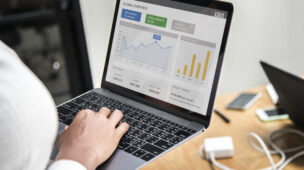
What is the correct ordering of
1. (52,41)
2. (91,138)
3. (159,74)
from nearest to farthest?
(91,138), (159,74), (52,41)

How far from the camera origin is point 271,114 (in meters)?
1.27

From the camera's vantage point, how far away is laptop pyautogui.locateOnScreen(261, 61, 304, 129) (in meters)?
0.99

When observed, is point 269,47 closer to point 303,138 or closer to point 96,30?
point 96,30

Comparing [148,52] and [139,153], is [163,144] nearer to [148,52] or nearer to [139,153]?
[139,153]

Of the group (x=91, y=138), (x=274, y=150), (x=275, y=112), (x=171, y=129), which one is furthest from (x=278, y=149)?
(x=91, y=138)

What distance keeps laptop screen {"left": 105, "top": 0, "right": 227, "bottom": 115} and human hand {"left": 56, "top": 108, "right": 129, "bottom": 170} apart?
0.52 ft

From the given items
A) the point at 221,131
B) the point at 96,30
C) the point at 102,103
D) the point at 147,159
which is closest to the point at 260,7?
the point at 96,30

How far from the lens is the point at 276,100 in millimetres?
1326

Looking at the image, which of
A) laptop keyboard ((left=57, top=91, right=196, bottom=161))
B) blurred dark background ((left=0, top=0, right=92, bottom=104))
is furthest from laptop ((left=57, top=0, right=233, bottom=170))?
blurred dark background ((left=0, top=0, right=92, bottom=104))

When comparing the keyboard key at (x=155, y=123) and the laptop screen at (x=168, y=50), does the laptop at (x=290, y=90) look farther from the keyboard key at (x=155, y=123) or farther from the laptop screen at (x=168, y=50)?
the keyboard key at (x=155, y=123)

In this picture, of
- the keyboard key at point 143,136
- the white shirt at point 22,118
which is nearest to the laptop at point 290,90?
the keyboard key at point 143,136

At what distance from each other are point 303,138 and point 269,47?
134 centimetres

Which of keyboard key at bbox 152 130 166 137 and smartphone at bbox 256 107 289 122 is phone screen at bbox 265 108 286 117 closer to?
smartphone at bbox 256 107 289 122

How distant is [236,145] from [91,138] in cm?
48
